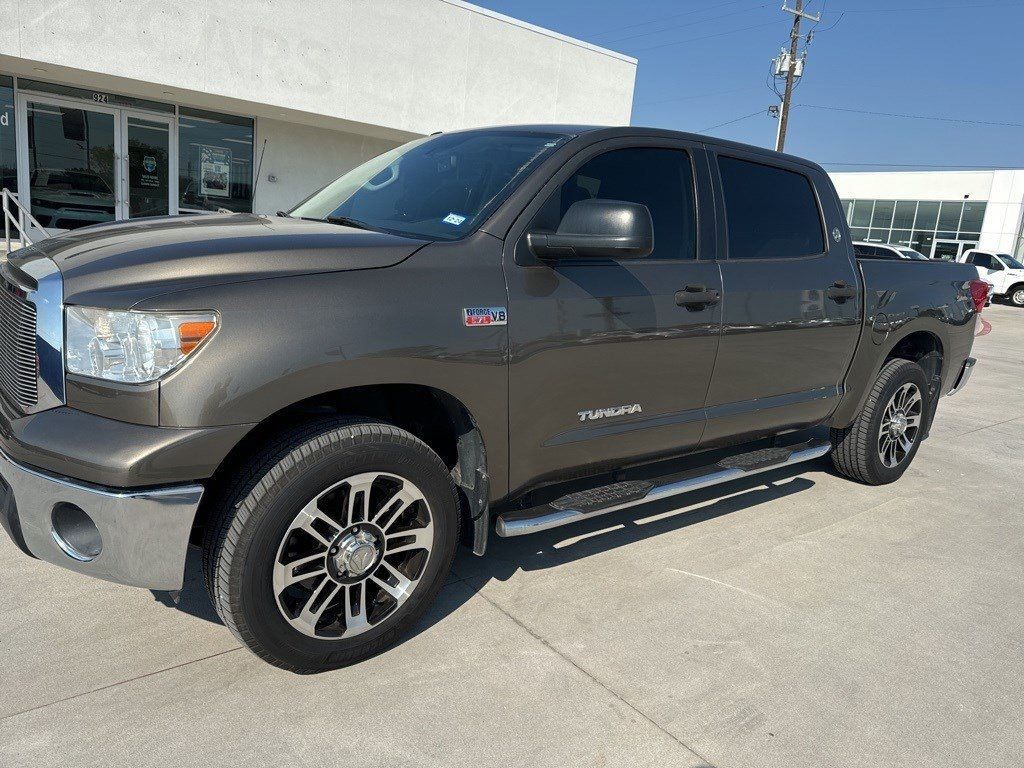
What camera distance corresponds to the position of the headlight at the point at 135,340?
2.14 metres

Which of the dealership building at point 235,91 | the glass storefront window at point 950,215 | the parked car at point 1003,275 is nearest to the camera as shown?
the dealership building at point 235,91

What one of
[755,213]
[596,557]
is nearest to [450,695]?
[596,557]

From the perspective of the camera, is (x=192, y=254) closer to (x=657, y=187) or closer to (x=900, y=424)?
(x=657, y=187)

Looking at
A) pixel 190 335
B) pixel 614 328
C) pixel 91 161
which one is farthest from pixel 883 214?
pixel 190 335

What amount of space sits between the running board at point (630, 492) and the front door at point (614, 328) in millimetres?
122

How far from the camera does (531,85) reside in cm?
1622

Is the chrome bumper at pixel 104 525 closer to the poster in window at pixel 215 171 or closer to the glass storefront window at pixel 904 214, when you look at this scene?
the poster in window at pixel 215 171

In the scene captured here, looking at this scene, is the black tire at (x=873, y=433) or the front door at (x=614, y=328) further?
the black tire at (x=873, y=433)

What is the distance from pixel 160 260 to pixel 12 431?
2.23 ft

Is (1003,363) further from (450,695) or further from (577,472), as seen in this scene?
(450,695)

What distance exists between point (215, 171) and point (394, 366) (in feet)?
44.5

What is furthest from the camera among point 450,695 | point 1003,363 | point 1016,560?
point 1003,363

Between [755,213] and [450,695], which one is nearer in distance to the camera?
[450,695]

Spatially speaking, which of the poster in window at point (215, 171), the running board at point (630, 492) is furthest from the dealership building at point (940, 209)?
the running board at point (630, 492)
